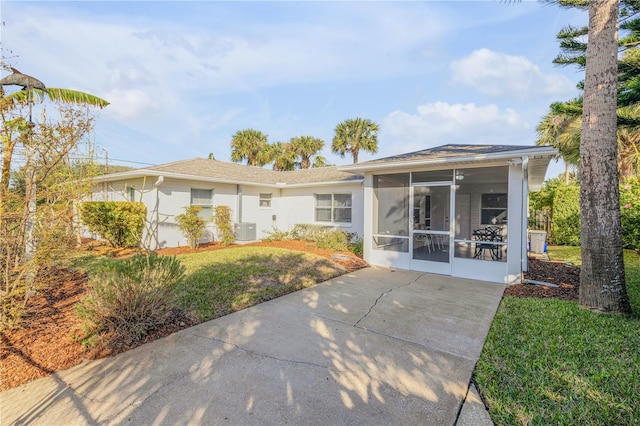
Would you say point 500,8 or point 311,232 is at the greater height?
point 500,8

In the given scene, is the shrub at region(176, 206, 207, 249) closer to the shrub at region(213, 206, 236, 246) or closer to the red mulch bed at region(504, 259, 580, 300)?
the shrub at region(213, 206, 236, 246)

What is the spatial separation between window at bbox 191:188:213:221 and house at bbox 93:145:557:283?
4cm

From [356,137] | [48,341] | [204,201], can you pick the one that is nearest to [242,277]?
[48,341]

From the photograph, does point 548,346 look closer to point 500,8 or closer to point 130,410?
point 130,410

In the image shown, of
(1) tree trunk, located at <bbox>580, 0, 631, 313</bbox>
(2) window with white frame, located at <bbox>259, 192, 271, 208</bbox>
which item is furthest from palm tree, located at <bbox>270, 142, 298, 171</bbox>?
(1) tree trunk, located at <bbox>580, 0, 631, 313</bbox>

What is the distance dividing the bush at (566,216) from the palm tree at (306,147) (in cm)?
1969

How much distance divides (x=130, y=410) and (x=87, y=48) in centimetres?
1029

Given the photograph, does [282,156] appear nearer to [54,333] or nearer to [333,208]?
[333,208]

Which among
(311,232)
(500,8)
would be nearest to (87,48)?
(311,232)

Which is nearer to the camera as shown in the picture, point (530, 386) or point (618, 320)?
point (530, 386)

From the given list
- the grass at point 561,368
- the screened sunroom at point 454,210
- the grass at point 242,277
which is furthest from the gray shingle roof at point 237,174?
the grass at point 561,368

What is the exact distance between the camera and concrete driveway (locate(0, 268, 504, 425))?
270 centimetres

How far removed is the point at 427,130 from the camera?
799 inches

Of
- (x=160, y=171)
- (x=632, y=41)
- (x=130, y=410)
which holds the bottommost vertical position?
(x=130, y=410)
